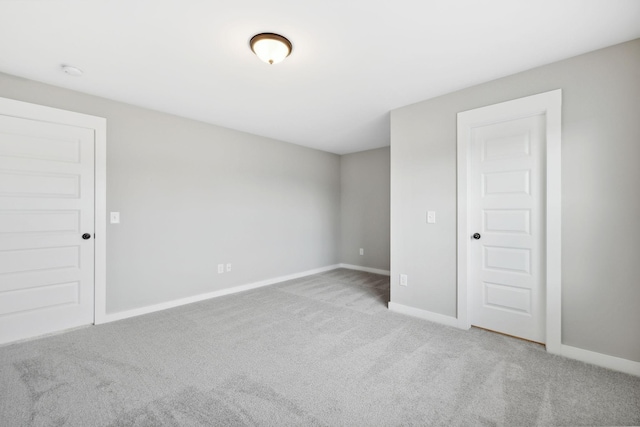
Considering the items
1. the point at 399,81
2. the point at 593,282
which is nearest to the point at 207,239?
the point at 399,81

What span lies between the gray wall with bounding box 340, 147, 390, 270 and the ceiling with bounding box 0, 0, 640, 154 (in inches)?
92.1

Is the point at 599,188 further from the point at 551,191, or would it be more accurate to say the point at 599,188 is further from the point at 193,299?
the point at 193,299

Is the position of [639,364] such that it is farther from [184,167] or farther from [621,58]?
[184,167]

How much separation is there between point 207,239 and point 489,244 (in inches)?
134

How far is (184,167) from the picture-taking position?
3664 millimetres

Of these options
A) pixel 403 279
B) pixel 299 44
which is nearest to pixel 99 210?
pixel 299 44

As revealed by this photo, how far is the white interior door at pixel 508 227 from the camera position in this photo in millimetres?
2521

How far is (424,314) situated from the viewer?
10.4ft

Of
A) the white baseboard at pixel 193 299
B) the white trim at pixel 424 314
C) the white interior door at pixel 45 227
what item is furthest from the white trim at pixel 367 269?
the white interior door at pixel 45 227

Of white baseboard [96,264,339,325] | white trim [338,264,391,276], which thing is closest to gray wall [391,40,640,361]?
white trim [338,264,391,276]

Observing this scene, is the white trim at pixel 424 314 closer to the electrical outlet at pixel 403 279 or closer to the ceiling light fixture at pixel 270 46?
the electrical outlet at pixel 403 279

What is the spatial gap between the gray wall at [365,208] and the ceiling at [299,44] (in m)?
2.34

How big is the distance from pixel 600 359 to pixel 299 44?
3323 millimetres

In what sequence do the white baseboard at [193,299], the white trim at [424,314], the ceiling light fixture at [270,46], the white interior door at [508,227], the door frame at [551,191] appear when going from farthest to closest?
the white baseboard at [193,299], the white trim at [424,314], the white interior door at [508,227], the door frame at [551,191], the ceiling light fixture at [270,46]
